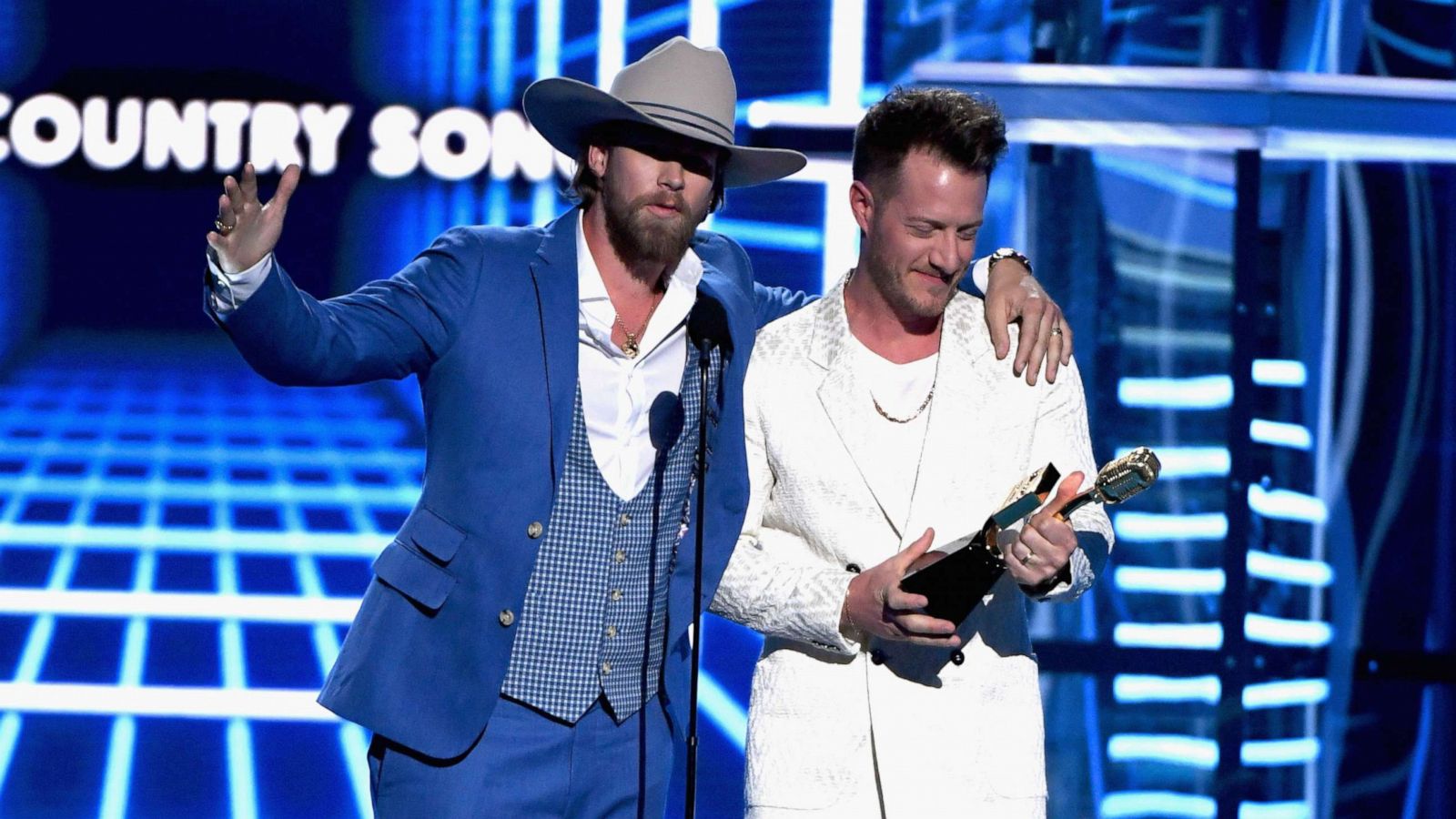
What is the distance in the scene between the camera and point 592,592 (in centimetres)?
232

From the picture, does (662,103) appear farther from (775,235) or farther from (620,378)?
(775,235)

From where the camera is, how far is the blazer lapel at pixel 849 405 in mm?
2252

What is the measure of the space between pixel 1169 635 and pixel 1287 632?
1.16 feet

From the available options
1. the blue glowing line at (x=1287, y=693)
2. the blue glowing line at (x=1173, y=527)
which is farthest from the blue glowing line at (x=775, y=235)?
the blue glowing line at (x=1287, y=693)

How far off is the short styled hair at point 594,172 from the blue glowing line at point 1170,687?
242 centimetres

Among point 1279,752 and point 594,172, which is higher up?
point 594,172

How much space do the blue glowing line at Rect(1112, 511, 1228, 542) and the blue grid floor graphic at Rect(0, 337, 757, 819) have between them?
1153 millimetres

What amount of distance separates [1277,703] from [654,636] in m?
2.67

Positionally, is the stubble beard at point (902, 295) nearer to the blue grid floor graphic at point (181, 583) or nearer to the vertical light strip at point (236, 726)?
the blue grid floor graphic at point (181, 583)

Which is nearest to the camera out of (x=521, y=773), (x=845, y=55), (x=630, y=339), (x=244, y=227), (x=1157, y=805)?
(x=244, y=227)

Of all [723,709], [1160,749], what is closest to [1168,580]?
[1160,749]

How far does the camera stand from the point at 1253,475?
14.3 ft

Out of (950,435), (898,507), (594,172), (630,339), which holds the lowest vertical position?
(898,507)

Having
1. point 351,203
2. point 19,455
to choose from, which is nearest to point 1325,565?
point 351,203
